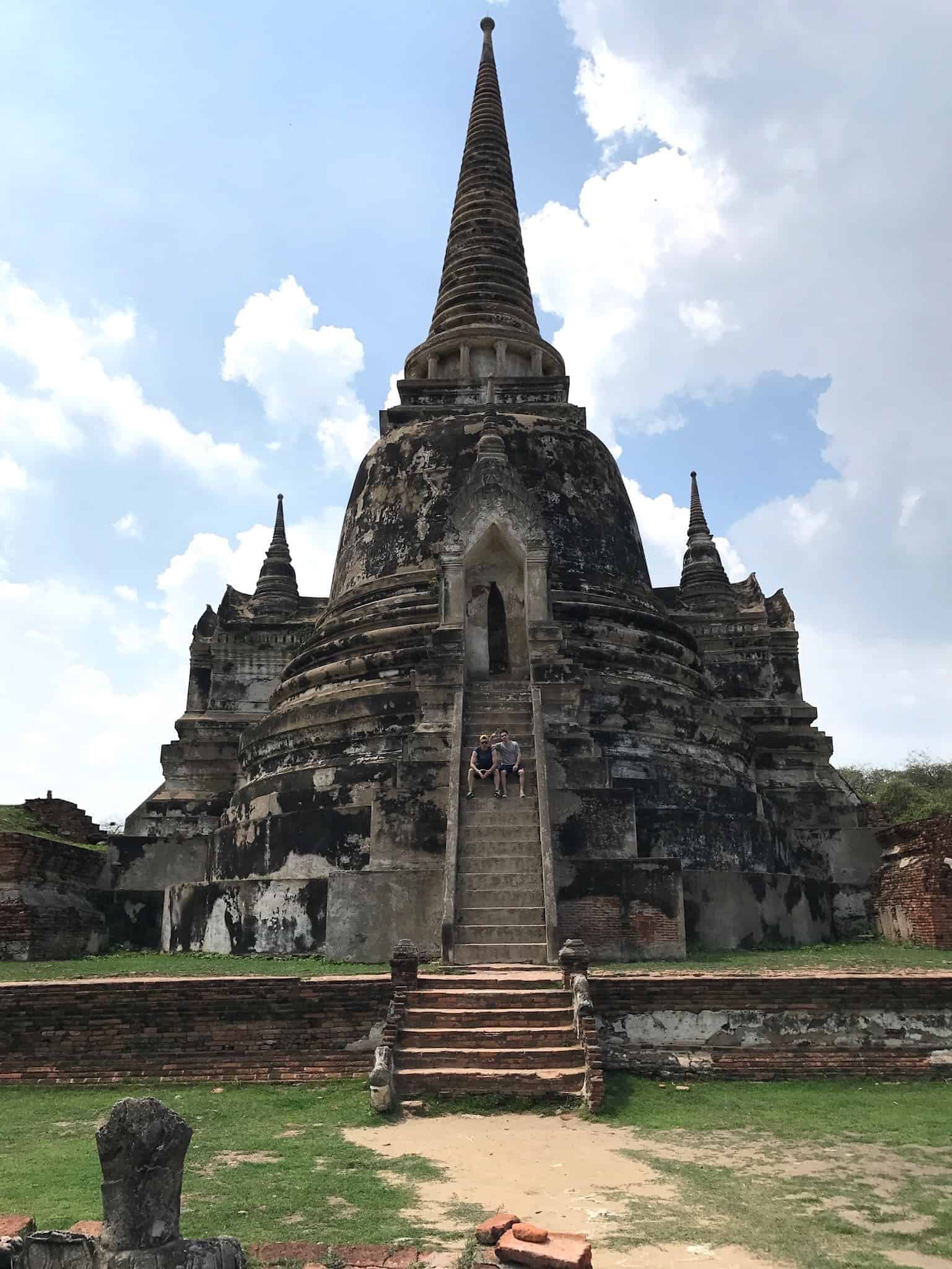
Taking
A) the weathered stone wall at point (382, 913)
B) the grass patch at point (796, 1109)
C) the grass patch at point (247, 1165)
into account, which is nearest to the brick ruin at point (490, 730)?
the weathered stone wall at point (382, 913)

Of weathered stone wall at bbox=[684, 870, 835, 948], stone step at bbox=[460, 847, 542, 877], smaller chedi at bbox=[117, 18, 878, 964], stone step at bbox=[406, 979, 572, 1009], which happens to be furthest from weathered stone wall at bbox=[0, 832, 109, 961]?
weathered stone wall at bbox=[684, 870, 835, 948]

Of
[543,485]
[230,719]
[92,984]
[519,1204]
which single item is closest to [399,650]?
[543,485]

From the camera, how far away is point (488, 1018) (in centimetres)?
835

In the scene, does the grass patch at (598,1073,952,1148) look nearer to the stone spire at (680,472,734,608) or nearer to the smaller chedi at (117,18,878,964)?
the smaller chedi at (117,18,878,964)

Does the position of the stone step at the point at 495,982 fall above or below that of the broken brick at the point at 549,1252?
Answer: above

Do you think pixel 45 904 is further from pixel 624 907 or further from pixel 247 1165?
pixel 247 1165

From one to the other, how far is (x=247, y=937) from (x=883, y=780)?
4039 cm

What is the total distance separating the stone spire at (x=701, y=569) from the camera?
24.9 metres

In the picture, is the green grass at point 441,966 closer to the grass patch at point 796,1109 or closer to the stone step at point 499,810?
the grass patch at point 796,1109

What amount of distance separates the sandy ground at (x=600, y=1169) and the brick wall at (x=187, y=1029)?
1.49m

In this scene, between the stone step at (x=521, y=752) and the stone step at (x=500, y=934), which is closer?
the stone step at (x=500, y=934)

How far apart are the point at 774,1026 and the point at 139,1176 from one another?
6.53 m

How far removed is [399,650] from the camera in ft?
50.8

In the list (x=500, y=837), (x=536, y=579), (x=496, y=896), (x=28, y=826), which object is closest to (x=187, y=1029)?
(x=496, y=896)
